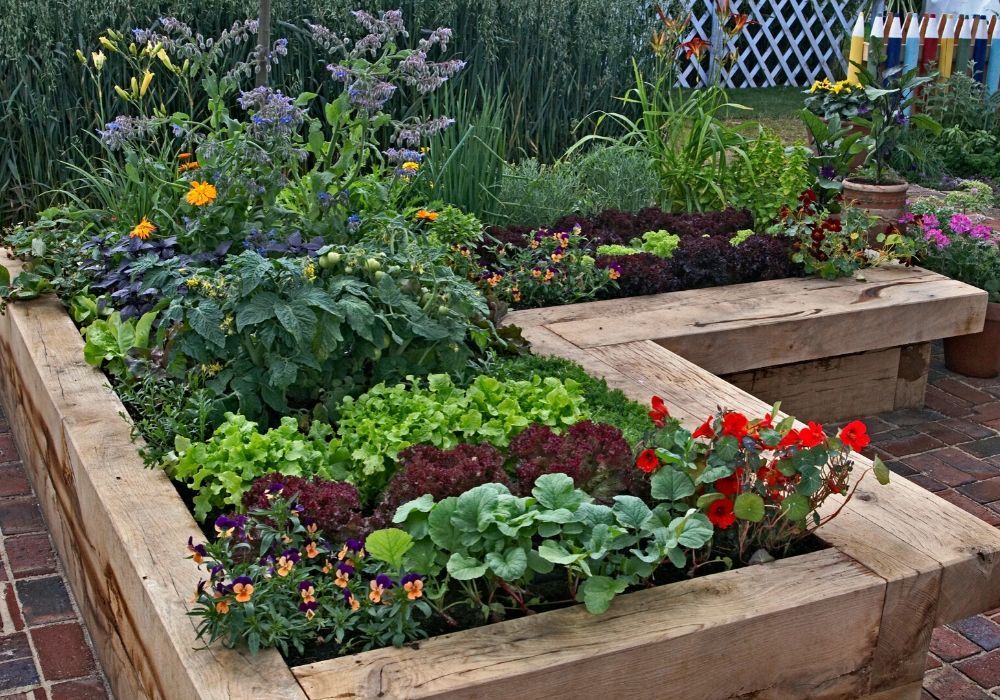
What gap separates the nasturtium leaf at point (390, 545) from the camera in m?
2.11

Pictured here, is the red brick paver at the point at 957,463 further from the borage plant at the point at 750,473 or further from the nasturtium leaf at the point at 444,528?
the nasturtium leaf at the point at 444,528

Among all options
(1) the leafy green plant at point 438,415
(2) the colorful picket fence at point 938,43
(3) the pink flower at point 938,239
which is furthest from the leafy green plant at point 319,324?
(2) the colorful picket fence at point 938,43

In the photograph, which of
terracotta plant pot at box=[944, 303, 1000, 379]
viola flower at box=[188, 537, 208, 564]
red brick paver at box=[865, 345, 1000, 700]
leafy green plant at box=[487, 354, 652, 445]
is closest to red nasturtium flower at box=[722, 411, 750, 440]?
leafy green plant at box=[487, 354, 652, 445]

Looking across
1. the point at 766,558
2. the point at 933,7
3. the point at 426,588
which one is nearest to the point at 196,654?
the point at 426,588

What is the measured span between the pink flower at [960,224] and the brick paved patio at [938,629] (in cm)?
71

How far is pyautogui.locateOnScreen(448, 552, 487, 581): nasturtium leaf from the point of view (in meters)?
2.05

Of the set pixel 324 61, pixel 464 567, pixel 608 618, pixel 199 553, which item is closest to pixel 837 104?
pixel 324 61

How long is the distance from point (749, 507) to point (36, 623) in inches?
79.2

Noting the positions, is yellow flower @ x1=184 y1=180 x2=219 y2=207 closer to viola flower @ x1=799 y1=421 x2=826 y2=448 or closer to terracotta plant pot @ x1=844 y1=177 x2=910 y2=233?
viola flower @ x1=799 y1=421 x2=826 y2=448

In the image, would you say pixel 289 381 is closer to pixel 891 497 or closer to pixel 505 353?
pixel 505 353

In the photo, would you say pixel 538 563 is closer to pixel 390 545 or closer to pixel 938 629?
pixel 390 545

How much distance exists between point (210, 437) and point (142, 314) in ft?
2.56

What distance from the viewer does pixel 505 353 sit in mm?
3541

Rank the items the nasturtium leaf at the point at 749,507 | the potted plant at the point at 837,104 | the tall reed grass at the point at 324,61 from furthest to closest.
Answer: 1. the tall reed grass at the point at 324,61
2. the potted plant at the point at 837,104
3. the nasturtium leaf at the point at 749,507
